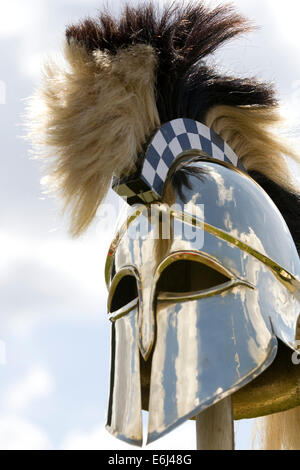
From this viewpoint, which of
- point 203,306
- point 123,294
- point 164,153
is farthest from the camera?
point 123,294

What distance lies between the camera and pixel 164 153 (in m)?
1.77

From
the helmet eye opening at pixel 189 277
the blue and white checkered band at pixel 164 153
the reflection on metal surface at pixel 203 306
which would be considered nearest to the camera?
the reflection on metal surface at pixel 203 306

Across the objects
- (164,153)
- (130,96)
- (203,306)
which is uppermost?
(130,96)

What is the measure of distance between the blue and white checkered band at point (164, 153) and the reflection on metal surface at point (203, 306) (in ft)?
0.15

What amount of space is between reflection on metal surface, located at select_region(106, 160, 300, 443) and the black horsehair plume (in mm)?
153

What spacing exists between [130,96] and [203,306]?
0.52 meters

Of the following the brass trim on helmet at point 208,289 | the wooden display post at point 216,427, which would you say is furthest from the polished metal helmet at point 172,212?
the wooden display post at point 216,427

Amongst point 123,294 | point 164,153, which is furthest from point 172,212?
point 123,294

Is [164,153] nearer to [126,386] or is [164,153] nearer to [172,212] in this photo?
[172,212]

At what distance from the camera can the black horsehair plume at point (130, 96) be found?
1.79m

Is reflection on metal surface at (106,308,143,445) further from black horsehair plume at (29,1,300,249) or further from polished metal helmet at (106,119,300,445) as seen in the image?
black horsehair plume at (29,1,300,249)

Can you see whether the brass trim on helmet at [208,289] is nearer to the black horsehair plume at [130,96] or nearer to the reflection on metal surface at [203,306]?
the reflection on metal surface at [203,306]
